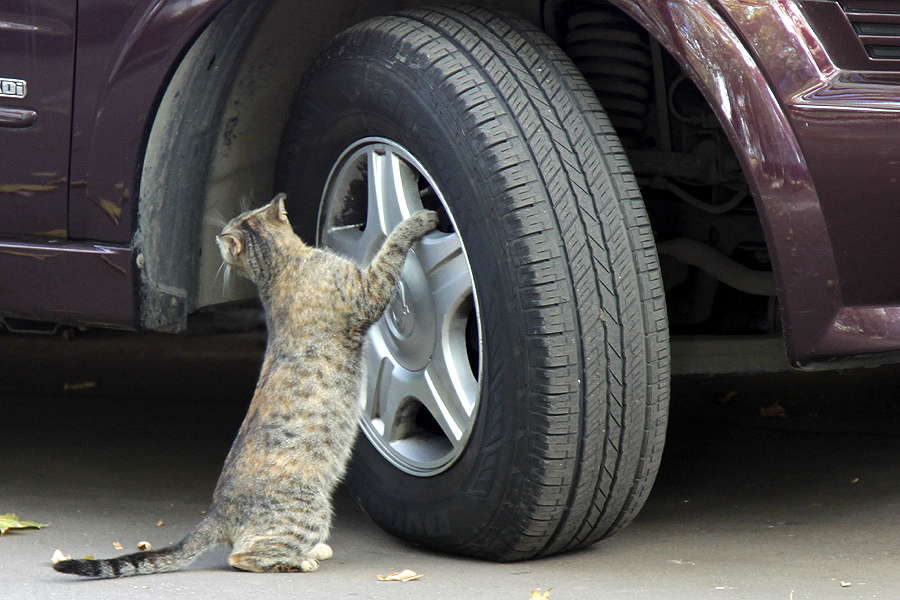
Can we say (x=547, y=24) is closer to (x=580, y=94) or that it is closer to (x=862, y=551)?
(x=580, y=94)

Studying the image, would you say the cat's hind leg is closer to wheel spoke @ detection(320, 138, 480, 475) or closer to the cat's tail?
the cat's tail

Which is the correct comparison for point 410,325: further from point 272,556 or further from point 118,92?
point 118,92

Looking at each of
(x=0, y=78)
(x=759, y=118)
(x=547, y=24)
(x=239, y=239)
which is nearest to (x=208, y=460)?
(x=239, y=239)

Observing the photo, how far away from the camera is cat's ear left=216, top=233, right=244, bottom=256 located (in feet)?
8.52

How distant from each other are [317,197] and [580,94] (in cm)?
83

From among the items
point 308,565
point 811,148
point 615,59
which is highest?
point 615,59

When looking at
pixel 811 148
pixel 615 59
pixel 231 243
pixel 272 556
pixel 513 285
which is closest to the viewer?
pixel 811 148

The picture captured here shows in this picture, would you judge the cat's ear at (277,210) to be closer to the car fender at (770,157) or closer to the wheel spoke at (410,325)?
the wheel spoke at (410,325)

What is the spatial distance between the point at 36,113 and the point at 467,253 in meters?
1.19

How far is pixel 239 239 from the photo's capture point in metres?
2.61

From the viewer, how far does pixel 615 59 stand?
8.00 feet

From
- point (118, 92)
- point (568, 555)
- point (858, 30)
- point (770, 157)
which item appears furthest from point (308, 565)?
point (858, 30)

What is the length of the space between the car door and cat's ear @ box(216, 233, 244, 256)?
40cm

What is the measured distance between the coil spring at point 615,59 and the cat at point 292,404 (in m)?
0.56
